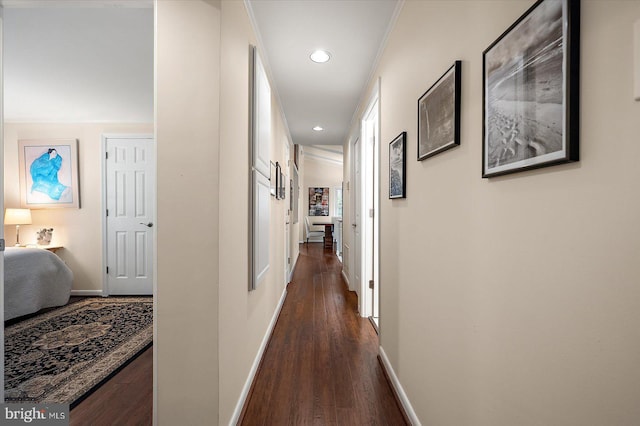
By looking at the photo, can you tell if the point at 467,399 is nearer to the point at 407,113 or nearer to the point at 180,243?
the point at 180,243

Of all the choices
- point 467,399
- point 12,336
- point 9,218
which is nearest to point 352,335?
point 467,399

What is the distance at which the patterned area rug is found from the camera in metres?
1.90

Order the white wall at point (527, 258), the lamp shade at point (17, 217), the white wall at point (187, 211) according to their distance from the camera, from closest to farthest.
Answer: the white wall at point (527, 258)
the white wall at point (187, 211)
the lamp shade at point (17, 217)

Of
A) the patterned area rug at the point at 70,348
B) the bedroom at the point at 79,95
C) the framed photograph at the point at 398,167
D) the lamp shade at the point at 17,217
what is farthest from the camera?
the lamp shade at the point at 17,217

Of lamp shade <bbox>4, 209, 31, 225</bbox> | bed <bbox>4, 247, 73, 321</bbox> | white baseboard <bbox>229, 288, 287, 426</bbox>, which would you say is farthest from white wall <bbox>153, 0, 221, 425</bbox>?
lamp shade <bbox>4, 209, 31, 225</bbox>

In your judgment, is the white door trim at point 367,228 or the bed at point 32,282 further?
the white door trim at point 367,228

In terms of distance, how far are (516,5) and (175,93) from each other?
1.26m

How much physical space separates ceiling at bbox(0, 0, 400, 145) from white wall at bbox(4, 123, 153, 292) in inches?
9.9

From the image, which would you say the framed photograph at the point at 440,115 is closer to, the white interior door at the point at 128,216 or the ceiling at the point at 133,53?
the ceiling at the point at 133,53

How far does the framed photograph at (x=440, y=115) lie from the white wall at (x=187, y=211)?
95cm

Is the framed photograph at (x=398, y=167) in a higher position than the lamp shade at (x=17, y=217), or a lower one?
higher

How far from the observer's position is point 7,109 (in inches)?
148

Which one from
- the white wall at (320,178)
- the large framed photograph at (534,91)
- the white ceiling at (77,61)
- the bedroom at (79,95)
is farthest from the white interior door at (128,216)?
the white wall at (320,178)

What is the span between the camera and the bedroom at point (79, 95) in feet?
6.70
